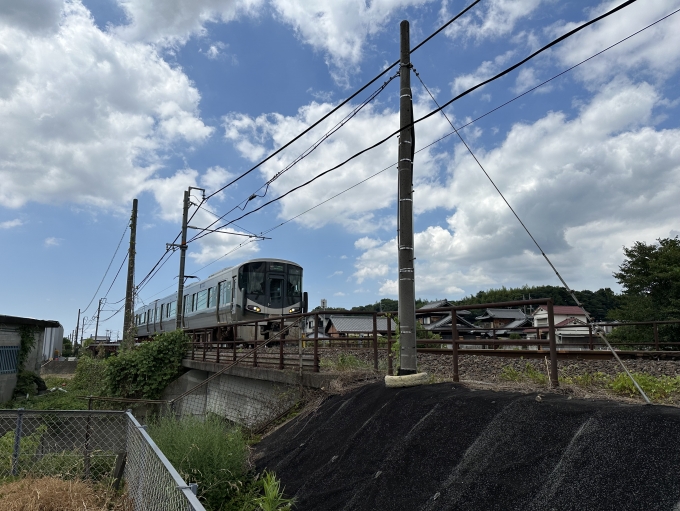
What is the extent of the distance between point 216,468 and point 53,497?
1.91 m

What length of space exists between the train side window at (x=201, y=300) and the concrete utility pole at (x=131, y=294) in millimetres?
2966

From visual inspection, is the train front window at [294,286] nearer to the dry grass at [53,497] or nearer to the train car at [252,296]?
the train car at [252,296]

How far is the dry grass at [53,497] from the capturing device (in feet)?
15.0

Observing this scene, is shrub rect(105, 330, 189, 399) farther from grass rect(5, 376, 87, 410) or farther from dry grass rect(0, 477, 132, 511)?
dry grass rect(0, 477, 132, 511)

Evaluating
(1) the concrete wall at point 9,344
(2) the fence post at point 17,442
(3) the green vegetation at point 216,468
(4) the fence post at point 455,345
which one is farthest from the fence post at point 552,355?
(1) the concrete wall at point 9,344

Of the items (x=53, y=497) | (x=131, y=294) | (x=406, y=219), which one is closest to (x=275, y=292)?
(x=131, y=294)

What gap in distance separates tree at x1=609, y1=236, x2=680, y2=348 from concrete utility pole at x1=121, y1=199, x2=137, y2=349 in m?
24.9

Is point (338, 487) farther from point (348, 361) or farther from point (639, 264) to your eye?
point (639, 264)

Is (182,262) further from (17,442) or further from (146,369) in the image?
(17,442)

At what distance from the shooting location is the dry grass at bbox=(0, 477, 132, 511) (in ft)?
15.0

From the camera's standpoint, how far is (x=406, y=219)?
24.9 ft

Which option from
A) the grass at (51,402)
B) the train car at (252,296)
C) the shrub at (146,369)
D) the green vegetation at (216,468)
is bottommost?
the grass at (51,402)

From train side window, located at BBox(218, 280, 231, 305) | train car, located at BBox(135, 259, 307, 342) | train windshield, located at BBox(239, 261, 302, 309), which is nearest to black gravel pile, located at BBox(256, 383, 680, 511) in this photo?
train car, located at BBox(135, 259, 307, 342)

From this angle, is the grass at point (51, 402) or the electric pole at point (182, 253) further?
the electric pole at point (182, 253)
